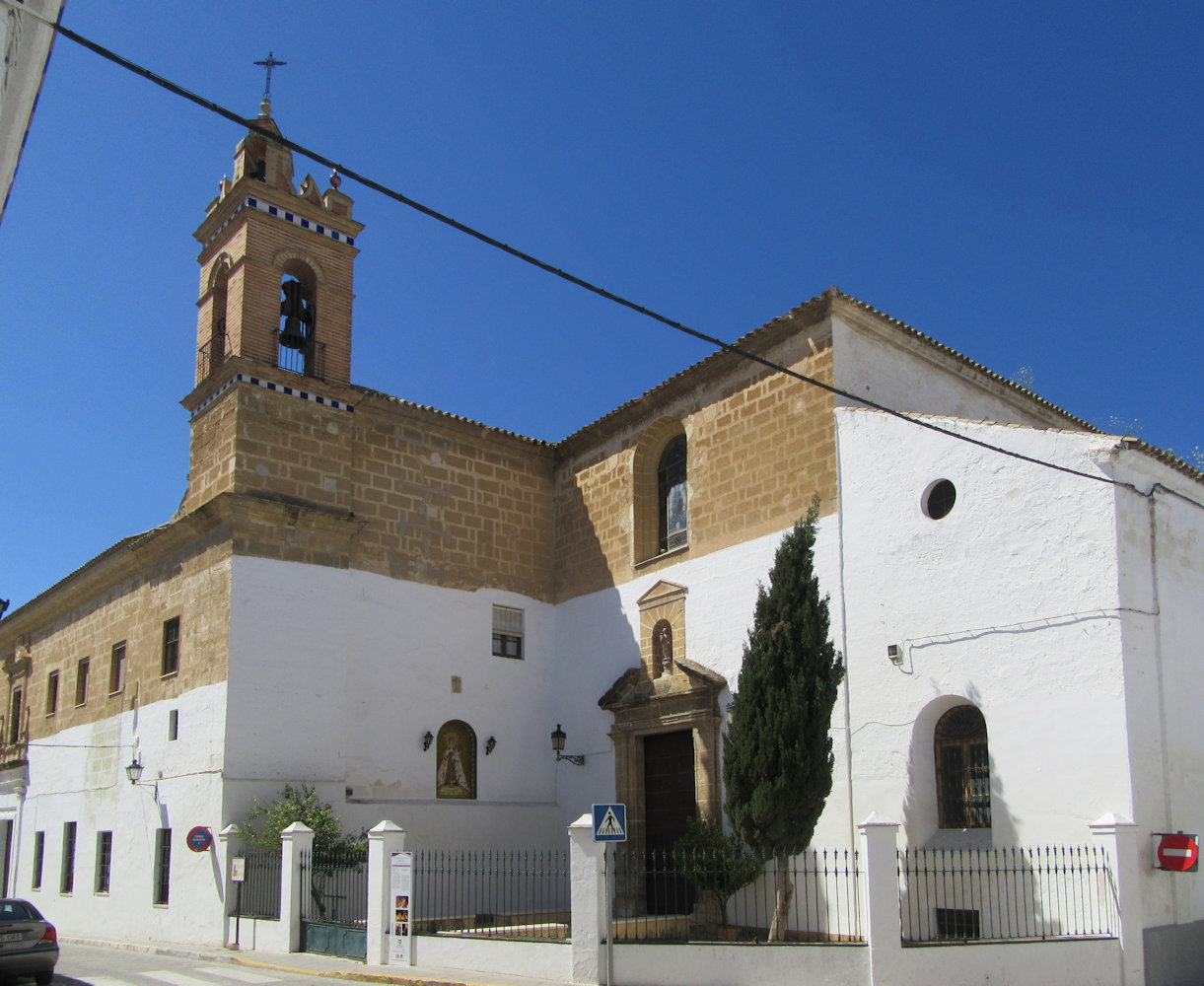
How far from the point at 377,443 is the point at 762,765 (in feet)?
26.8

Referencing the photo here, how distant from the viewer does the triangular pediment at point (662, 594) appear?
15.7 metres

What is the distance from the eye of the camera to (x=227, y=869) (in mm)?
14078

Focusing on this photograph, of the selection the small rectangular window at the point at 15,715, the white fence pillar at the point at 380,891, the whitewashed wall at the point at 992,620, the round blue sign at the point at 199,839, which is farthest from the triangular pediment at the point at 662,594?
the small rectangular window at the point at 15,715

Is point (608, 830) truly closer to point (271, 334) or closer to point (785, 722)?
point (785, 722)

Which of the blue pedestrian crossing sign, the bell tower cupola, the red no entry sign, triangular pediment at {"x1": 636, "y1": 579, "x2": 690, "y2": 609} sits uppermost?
the bell tower cupola

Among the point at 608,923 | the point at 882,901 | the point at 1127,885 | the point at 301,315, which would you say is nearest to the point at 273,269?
the point at 301,315

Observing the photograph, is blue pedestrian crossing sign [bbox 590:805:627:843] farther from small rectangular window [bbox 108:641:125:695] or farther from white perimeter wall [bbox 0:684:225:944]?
small rectangular window [bbox 108:641:125:695]

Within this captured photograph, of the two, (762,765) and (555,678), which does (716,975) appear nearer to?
(762,765)

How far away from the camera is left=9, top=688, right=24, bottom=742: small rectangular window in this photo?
23128 mm

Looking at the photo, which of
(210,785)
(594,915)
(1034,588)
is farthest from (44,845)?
(1034,588)

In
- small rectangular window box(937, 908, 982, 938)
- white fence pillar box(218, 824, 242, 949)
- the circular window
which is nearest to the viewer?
small rectangular window box(937, 908, 982, 938)

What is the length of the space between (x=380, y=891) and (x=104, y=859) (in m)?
8.05

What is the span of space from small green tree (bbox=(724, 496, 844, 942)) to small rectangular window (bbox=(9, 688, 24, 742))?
17.2 m

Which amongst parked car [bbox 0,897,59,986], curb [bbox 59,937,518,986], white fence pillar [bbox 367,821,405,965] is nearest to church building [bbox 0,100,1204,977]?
curb [bbox 59,937,518,986]
